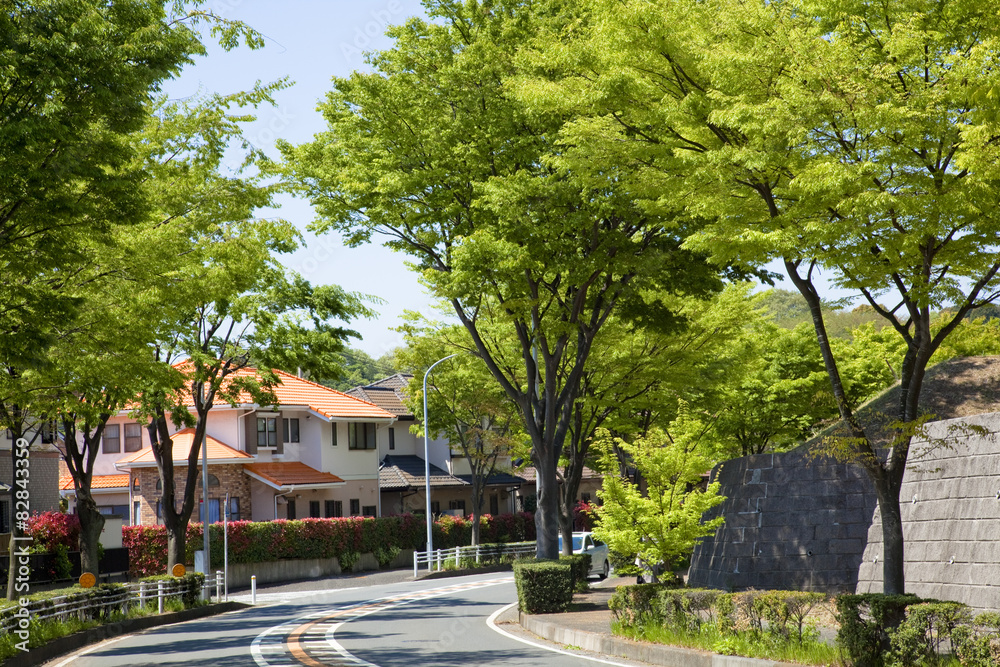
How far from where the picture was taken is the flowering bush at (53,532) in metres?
28.6

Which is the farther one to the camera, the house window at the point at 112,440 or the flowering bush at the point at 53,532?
the house window at the point at 112,440

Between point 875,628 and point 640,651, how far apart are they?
3.89 metres

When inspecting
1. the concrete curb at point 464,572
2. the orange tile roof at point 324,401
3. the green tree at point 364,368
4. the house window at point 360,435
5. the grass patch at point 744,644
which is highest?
the green tree at point 364,368

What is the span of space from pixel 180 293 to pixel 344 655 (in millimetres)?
6994

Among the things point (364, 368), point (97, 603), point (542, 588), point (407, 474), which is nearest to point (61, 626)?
point (97, 603)

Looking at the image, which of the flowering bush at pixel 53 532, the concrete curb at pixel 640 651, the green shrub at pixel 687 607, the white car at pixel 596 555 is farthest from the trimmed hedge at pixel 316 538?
the green shrub at pixel 687 607

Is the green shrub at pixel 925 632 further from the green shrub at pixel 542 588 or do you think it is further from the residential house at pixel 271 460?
the residential house at pixel 271 460

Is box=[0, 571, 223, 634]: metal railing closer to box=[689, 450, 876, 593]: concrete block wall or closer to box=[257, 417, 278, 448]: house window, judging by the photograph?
box=[689, 450, 876, 593]: concrete block wall

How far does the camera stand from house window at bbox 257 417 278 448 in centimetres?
4600

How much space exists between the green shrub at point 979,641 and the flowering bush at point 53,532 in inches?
1030

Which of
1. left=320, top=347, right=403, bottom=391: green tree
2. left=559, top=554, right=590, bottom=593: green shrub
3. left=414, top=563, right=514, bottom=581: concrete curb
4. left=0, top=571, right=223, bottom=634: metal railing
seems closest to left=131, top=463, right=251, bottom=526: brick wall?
left=414, top=563, right=514, bottom=581: concrete curb

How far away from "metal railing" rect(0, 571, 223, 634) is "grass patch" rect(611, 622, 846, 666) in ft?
34.5

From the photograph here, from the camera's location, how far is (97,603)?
20.1 m

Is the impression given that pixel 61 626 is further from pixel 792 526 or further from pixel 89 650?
pixel 792 526
